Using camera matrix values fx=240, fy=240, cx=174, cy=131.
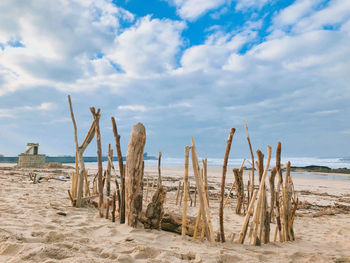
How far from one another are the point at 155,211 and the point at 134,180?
54cm

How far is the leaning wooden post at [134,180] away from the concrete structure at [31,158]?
2085 cm

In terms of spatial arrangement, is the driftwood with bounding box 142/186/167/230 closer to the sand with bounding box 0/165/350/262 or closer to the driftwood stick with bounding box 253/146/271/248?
the sand with bounding box 0/165/350/262

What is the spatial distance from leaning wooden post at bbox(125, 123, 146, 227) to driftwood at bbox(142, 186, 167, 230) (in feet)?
0.42

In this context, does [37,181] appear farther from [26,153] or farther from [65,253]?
[26,153]

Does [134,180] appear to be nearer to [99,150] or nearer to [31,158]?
[99,150]

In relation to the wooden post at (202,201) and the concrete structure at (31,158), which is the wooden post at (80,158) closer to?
the wooden post at (202,201)

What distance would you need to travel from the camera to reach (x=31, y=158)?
20797 mm

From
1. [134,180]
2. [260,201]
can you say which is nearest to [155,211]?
[134,180]

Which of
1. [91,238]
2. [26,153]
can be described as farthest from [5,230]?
[26,153]

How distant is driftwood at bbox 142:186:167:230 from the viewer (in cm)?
342

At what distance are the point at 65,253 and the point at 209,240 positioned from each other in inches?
67.5

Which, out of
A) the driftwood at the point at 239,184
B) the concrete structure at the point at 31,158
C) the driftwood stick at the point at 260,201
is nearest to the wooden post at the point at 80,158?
the driftwood at the point at 239,184

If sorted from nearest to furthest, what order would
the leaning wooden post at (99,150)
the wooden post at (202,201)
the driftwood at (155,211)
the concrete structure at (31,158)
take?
the wooden post at (202,201)
the driftwood at (155,211)
the leaning wooden post at (99,150)
the concrete structure at (31,158)

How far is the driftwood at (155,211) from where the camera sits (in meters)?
3.42
